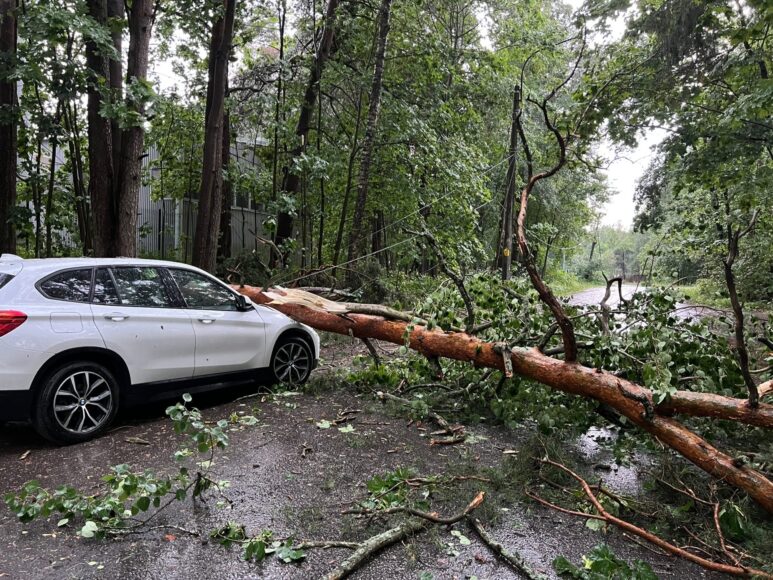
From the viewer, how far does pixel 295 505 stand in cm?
342

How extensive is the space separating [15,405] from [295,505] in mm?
2482

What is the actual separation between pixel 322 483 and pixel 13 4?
10417 millimetres

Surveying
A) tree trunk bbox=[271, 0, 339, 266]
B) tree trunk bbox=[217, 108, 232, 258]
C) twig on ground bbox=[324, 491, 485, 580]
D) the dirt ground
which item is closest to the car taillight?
the dirt ground

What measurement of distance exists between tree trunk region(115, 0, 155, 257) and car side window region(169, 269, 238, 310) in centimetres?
344

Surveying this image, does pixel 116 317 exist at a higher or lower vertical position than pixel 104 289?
lower

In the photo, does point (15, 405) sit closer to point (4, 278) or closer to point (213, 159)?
point (4, 278)

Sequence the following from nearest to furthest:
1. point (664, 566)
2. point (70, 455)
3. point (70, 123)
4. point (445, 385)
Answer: point (664, 566) → point (70, 455) → point (445, 385) → point (70, 123)

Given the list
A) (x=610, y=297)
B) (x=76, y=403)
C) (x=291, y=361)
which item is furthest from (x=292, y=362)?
(x=610, y=297)

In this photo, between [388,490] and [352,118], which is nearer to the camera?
[388,490]

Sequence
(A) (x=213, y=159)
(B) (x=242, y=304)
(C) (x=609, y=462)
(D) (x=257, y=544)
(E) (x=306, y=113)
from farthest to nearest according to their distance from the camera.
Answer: (E) (x=306, y=113) → (A) (x=213, y=159) → (B) (x=242, y=304) → (C) (x=609, y=462) → (D) (x=257, y=544)

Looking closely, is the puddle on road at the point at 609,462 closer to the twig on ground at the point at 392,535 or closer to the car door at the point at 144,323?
the twig on ground at the point at 392,535

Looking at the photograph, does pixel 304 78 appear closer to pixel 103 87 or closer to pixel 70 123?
pixel 70 123

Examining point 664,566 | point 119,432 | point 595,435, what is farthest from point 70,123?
point 664,566

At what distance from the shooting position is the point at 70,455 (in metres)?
4.26
